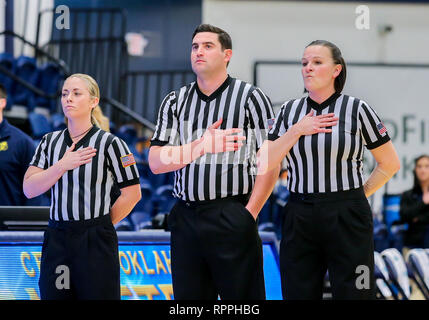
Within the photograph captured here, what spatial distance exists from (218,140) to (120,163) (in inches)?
22.3

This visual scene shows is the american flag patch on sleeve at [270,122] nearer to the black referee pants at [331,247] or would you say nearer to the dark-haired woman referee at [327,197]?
the dark-haired woman referee at [327,197]

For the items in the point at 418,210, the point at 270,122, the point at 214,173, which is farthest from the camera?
the point at 418,210

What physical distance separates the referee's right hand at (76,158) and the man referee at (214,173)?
0.93ft

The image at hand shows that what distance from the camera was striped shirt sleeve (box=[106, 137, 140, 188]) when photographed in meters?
2.72

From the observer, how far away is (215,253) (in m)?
2.38

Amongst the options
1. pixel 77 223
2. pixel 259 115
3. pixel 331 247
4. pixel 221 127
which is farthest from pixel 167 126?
pixel 331 247

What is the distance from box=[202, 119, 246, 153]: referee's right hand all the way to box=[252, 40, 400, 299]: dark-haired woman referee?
209mm

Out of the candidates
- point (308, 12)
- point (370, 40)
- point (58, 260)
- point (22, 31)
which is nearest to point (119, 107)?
point (22, 31)

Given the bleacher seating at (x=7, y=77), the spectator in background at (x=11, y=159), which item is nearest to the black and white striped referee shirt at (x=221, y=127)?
the spectator in background at (x=11, y=159)

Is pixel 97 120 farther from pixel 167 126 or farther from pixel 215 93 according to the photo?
pixel 215 93

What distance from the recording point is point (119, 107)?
304 inches

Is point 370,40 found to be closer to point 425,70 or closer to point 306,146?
point 425,70

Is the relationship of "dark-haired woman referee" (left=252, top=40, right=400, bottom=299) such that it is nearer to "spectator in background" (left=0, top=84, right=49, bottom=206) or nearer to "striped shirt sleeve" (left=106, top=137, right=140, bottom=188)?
"striped shirt sleeve" (left=106, top=137, right=140, bottom=188)

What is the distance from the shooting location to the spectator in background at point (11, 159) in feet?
13.1
